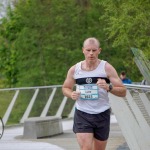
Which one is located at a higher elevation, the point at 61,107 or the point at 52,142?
the point at 52,142

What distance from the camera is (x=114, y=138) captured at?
16.7 meters

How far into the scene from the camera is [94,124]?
905 centimetres

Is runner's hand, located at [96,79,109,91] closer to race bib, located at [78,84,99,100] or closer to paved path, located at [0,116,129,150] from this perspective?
race bib, located at [78,84,99,100]

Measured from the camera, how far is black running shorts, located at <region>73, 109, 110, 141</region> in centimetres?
906

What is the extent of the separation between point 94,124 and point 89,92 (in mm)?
427

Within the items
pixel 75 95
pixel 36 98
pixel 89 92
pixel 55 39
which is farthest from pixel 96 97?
pixel 55 39

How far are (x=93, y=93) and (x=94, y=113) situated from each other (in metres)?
0.28

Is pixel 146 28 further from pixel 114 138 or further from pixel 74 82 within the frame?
pixel 74 82

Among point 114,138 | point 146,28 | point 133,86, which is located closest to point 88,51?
point 133,86

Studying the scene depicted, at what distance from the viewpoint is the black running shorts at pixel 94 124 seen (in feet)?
29.7

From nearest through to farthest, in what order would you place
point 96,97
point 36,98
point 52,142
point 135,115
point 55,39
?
point 96,97 < point 135,115 < point 52,142 < point 36,98 < point 55,39

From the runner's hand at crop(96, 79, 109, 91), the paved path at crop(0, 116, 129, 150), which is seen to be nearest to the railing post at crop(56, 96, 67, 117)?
the paved path at crop(0, 116, 129, 150)

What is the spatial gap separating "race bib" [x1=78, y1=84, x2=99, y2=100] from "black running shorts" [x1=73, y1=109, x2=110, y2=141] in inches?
8.9

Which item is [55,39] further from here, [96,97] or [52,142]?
[96,97]
